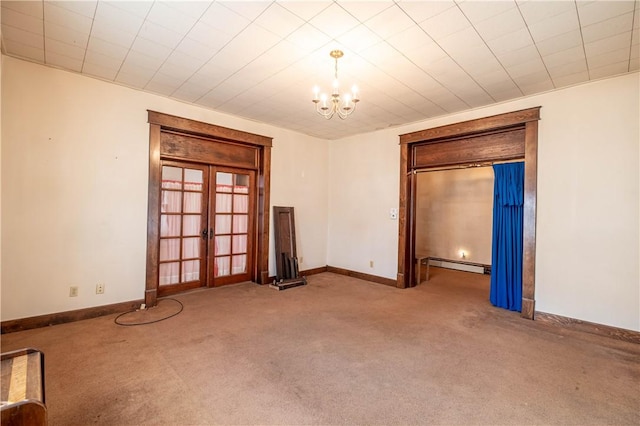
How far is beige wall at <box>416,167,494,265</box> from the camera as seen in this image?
21.5 feet

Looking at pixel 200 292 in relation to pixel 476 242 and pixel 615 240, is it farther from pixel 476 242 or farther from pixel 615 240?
pixel 476 242

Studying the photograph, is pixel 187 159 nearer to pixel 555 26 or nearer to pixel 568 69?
pixel 555 26

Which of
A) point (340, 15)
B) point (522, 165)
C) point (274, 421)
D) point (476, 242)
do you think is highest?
point (340, 15)

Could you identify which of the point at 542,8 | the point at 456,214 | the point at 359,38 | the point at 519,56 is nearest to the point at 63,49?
the point at 359,38

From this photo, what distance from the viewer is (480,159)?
4.41 m

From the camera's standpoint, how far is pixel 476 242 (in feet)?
21.8

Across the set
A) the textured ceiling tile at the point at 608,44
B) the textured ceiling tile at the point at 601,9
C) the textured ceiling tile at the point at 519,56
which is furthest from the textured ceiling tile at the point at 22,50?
the textured ceiling tile at the point at 608,44

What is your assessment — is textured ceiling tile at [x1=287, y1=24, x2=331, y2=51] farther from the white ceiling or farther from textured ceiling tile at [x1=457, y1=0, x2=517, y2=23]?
textured ceiling tile at [x1=457, y1=0, x2=517, y2=23]

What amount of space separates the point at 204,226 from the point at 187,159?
43.4 inches

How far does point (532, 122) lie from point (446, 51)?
1871 millimetres

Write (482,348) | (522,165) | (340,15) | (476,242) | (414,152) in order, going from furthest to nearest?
(476,242), (414,152), (522,165), (482,348), (340,15)

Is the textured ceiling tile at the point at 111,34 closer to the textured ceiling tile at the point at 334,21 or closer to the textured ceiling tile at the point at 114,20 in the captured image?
the textured ceiling tile at the point at 114,20

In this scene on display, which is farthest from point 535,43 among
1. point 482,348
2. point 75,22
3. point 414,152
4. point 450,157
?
point 75,22

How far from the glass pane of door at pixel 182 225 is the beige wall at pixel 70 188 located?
42 cm
